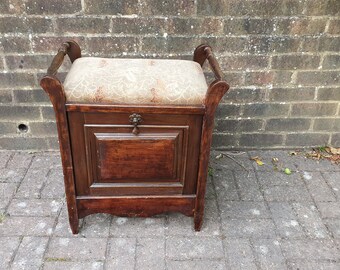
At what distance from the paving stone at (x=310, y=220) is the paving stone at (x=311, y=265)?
0.67 feet

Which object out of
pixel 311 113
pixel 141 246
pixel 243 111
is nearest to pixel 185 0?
pixel 243 111

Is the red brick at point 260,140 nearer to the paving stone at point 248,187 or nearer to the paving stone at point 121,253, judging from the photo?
the paving stone at point 248,187

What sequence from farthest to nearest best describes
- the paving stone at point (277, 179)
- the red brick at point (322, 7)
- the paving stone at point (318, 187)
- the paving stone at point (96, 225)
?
1. the paving stone at point (277, 179)
2. the paving stone at point (318, 187)
3. the red brick at point (322, 7)
4. the paving stone at point (96, 225)

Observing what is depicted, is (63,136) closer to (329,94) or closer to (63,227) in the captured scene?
(63,227)

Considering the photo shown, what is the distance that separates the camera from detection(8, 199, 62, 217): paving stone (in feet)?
7.73

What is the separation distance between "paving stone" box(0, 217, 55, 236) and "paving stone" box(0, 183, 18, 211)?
0.15 meters

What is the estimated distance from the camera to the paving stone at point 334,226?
2.30 metres

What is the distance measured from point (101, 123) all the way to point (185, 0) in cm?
106

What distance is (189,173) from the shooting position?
6.75 feet

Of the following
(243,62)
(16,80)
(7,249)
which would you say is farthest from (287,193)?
(16,80)

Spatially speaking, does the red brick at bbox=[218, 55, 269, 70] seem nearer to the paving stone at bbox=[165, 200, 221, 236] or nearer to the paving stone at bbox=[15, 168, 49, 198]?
the paving stone at bbox=[165, 200, 221, 236]

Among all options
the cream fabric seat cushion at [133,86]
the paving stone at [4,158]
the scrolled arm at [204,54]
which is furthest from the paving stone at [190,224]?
the paving stone at [4,158]

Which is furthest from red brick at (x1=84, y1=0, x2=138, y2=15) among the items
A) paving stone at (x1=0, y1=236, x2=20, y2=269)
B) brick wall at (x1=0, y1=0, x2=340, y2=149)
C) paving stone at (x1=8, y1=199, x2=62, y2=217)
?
paving stone at (x1=0, y1=236, x2=20, y2=269)

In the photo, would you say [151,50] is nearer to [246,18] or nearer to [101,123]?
[246,18]
